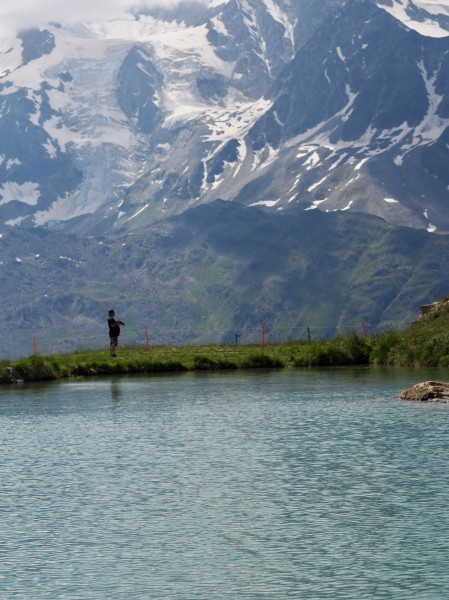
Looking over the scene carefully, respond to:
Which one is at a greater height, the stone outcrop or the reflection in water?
the reflection in water

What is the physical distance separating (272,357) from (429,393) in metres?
38.8

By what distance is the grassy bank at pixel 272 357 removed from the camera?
89812mm

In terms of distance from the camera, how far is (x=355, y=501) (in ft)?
118

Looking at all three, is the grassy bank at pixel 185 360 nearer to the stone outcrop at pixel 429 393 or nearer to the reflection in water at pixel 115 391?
the reflection in water at pixel 115 391

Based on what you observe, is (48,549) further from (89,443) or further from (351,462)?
(89,443)

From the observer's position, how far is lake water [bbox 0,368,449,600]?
28.4m

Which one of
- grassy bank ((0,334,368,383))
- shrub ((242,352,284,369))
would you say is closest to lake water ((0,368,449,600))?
grassy bank ((0,334,368,383))

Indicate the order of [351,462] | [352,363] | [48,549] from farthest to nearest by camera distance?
[352,363], [351,462], [48,549]

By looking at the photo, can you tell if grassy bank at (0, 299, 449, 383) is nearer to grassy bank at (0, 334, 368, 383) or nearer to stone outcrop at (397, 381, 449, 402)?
grassy bank at (0, 334, 368, 383)

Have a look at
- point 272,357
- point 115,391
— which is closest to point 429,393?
point 115,391

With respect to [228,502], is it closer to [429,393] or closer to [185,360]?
[429,393]

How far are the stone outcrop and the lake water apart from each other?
1.29 metres

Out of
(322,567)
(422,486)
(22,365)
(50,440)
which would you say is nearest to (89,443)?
(50,440)

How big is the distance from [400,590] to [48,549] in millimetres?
8759
